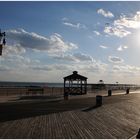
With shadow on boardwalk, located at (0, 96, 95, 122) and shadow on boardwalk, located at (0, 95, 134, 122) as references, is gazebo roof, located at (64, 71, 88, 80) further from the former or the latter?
shadow on boardwalk, located at (0, 95, 134, 122)

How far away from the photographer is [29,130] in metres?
11.6

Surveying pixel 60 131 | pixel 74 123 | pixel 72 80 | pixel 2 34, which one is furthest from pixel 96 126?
pixel 72 80

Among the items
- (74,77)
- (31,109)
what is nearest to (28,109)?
(31,109)

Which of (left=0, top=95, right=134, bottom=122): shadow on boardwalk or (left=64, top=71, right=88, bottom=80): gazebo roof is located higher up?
(left=64, top=71, right=88, bottom=80): gazebo roof

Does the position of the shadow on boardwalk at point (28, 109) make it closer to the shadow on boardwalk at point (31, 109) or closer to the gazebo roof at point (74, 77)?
the shadow on boardwalk at point (31, 109)

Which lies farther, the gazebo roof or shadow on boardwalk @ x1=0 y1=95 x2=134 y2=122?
the gazebo roof

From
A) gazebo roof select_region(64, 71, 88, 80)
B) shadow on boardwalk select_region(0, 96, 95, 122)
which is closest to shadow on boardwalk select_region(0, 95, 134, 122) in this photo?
shadow on boardwalk select_region(0, 96, 95, 122)

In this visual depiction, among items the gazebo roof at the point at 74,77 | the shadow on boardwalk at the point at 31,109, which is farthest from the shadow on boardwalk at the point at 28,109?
the gazebo roof at the point at 74,77

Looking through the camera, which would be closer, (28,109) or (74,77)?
(28,109)

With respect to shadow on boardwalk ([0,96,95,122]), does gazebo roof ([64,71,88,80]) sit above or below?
above

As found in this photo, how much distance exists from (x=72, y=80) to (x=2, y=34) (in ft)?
75.1

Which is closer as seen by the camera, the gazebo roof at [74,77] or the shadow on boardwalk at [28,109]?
the shadow on boardwalk at [28,109]

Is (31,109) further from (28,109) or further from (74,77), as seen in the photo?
(74,77)

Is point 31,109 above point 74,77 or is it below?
below
